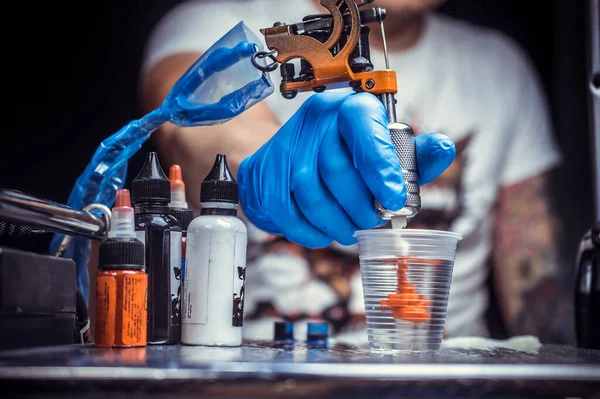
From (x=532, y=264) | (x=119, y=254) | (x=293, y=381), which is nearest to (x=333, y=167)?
(x=119, y=254)

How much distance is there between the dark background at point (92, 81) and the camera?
2092mm

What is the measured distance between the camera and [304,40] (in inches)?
43.8

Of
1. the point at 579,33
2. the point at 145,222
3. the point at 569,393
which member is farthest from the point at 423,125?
the point at 569,393

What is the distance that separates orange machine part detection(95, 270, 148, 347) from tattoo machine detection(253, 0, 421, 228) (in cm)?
40

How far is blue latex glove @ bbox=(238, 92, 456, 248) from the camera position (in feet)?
3.55

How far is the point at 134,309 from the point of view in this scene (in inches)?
39.2

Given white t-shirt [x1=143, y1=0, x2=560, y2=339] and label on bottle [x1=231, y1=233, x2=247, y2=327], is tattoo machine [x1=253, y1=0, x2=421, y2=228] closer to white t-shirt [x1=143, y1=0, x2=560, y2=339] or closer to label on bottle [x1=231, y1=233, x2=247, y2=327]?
label on bottle [x1=231, y1=233, x2=247, y2=327]

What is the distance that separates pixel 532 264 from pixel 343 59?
1.30 meters

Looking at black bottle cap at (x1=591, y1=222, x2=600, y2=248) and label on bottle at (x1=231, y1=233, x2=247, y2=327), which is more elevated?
black bottle cap at (x1=591, y1=222, x2=600, y2=248)

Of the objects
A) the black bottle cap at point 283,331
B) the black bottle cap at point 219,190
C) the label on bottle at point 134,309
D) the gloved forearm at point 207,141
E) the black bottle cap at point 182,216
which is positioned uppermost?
the gloved forearm at point 207,141

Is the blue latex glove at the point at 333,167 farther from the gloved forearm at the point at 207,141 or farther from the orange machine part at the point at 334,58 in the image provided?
the gloved forearm at the point at 207,141

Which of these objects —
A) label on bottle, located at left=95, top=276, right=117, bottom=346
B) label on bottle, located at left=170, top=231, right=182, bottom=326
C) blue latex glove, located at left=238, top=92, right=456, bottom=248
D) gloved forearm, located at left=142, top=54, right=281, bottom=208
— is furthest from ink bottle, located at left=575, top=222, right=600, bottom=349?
gloved forearm, located at left=142, top=54, right=281, bottom=208

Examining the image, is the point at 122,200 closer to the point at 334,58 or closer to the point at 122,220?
the point at 122,220

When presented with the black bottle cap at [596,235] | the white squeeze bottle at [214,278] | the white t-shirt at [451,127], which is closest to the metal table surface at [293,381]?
the white squeeze bottle at [214,278]
